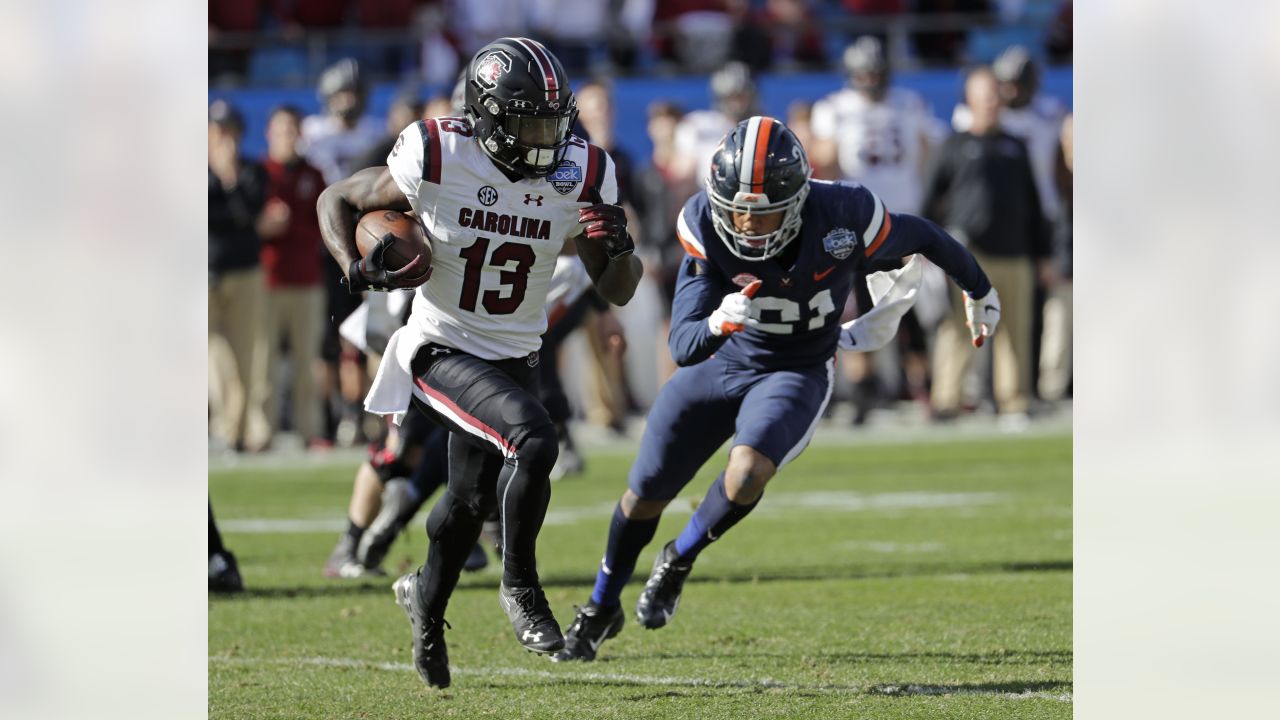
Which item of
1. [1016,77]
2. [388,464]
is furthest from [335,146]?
[388,464]

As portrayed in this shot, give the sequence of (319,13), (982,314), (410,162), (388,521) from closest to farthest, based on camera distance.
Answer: (410,162), (982,314), (388,521), (319,13)

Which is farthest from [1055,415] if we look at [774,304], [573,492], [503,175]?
[503,175]

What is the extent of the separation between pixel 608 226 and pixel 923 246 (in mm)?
1318

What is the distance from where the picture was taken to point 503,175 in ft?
16.4

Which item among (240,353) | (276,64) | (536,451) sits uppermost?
(276,64)

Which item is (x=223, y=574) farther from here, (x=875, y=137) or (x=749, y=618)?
(x=875, y=137)

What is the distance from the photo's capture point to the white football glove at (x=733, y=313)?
4.97 meters

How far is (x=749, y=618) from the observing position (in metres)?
6.48

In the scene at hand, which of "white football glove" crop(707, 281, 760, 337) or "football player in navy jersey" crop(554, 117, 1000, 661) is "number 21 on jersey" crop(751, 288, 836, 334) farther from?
"white football glove" crop(707, 281, 760, 337)

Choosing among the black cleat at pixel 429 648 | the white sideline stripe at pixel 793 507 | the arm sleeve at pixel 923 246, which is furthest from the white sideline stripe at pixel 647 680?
the white sideline stripe at pixel 793 507

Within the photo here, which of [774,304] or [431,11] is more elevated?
[431,11]
